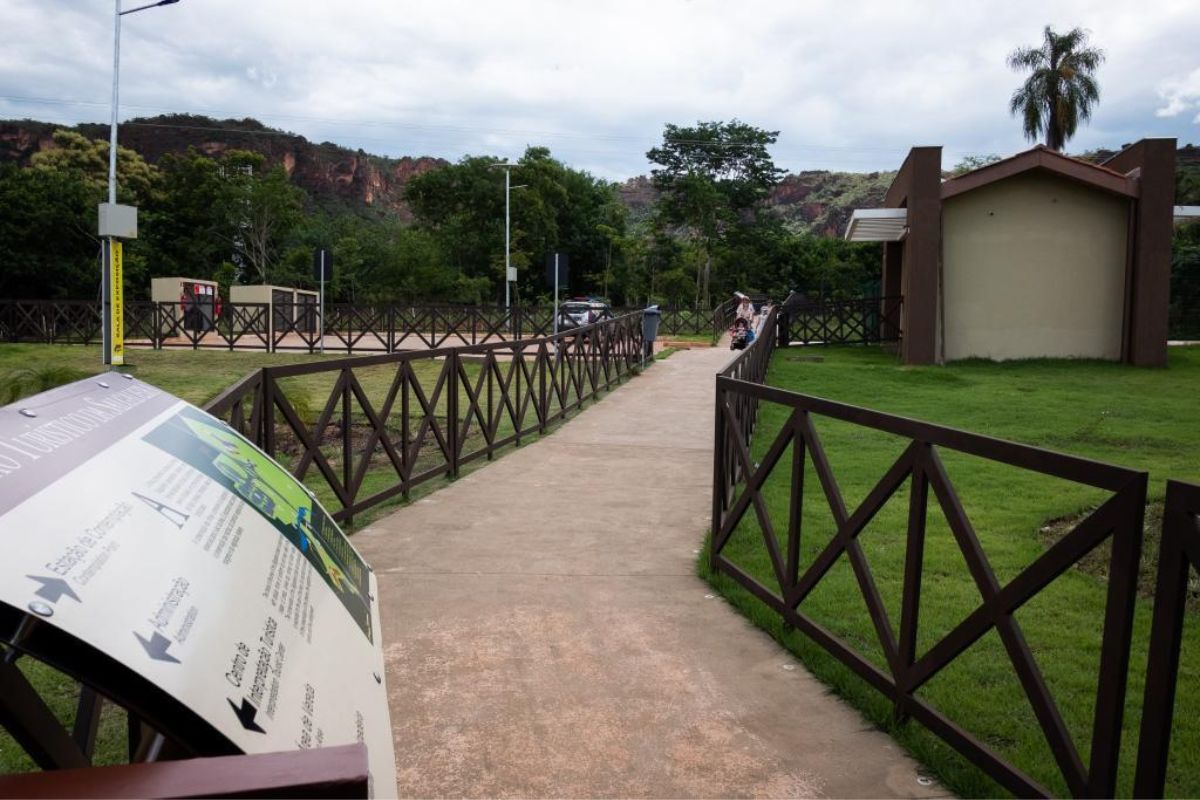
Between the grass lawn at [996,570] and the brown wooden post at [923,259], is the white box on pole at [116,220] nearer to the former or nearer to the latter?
the grass lawn at [996,570]

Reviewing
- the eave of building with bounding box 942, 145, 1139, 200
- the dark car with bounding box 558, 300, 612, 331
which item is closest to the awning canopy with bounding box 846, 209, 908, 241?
the eave of building with bounding box 942, 145, 1139, 200

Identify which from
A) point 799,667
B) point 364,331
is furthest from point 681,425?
point 364,331

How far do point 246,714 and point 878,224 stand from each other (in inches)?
924

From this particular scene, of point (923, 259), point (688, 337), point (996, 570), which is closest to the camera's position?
point (996, 570)

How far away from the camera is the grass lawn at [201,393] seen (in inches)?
136

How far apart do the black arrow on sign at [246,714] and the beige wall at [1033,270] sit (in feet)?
68.2

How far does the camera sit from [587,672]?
3.96 meters

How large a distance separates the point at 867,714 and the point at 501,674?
1454 mm

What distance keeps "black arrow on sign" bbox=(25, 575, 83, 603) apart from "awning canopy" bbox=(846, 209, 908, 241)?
2194 centimetres

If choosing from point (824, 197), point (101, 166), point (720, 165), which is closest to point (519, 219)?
point (720, 165)

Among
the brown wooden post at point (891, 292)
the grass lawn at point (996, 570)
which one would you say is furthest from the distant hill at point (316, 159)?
the grass lawn at point (996, 570)

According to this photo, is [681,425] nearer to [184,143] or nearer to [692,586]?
[692,586]

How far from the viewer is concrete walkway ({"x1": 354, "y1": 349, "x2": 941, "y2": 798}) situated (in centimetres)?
308

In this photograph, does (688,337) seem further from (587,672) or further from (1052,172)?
(587,672)
